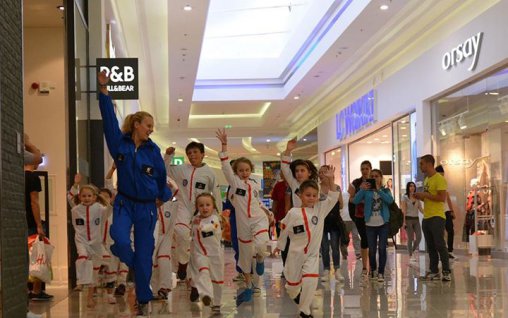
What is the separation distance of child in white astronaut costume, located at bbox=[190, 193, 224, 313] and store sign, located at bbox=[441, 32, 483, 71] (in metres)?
8.16

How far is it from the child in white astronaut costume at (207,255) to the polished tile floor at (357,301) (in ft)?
0.61

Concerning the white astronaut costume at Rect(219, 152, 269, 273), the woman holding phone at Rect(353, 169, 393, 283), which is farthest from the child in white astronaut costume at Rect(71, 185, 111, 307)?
the woman holding phone at Rect(353, 169, 393, 283)

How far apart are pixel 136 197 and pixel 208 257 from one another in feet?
4.20

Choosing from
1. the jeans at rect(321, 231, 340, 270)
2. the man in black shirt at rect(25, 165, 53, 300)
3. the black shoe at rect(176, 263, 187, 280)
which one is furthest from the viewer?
the jeans at rect(321, 231, 340, 270)

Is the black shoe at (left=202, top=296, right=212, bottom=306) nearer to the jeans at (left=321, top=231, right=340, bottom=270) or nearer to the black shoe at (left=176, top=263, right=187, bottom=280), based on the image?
the black shoe at (left=176, top=263, right=187, bottom=280)

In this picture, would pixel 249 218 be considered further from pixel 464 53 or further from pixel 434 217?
pixel 464 53

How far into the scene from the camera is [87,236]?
26.2ft

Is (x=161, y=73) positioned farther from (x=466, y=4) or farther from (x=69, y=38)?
(x=69, y=38)

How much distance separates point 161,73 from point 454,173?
9.59 metres

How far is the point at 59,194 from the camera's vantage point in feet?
36.1

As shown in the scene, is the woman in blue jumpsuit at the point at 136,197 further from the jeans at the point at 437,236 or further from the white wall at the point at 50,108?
the white wall at the point at 50,108

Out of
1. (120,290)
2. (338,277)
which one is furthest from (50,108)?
(338,277)

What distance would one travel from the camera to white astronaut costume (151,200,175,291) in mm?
7102

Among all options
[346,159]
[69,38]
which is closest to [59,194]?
[69,38]
